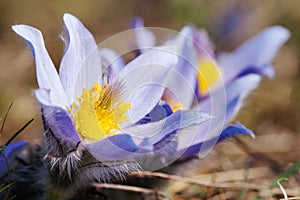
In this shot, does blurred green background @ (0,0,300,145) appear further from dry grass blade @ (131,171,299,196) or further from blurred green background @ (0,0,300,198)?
dry grass blade @ (131,171,299,196)

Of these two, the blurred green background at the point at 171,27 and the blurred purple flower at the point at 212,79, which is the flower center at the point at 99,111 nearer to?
the blurred purple flower at the point at 212,79

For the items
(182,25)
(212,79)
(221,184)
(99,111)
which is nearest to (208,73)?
(212,79)

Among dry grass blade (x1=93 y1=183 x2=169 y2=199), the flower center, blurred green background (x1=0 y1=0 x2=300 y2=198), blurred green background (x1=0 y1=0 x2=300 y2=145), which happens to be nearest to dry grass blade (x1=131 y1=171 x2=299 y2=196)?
dry grass blade (x1=93 y1=183 x2=169 y2=199)

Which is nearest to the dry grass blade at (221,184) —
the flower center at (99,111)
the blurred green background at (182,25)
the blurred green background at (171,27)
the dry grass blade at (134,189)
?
the dry grass blade at (134,189)

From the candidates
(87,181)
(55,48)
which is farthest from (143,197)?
(55,48)

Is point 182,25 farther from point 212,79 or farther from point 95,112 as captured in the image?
point 95,112

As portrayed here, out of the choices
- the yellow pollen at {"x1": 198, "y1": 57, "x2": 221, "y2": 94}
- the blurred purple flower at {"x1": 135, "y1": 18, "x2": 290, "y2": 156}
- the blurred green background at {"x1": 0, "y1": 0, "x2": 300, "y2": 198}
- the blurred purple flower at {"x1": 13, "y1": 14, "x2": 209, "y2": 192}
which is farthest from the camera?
the blurred green background at {"x1": 0, "y1": 0, "x2": 300, "y2": 198}

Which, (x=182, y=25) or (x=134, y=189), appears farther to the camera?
(x=182, y=25)
